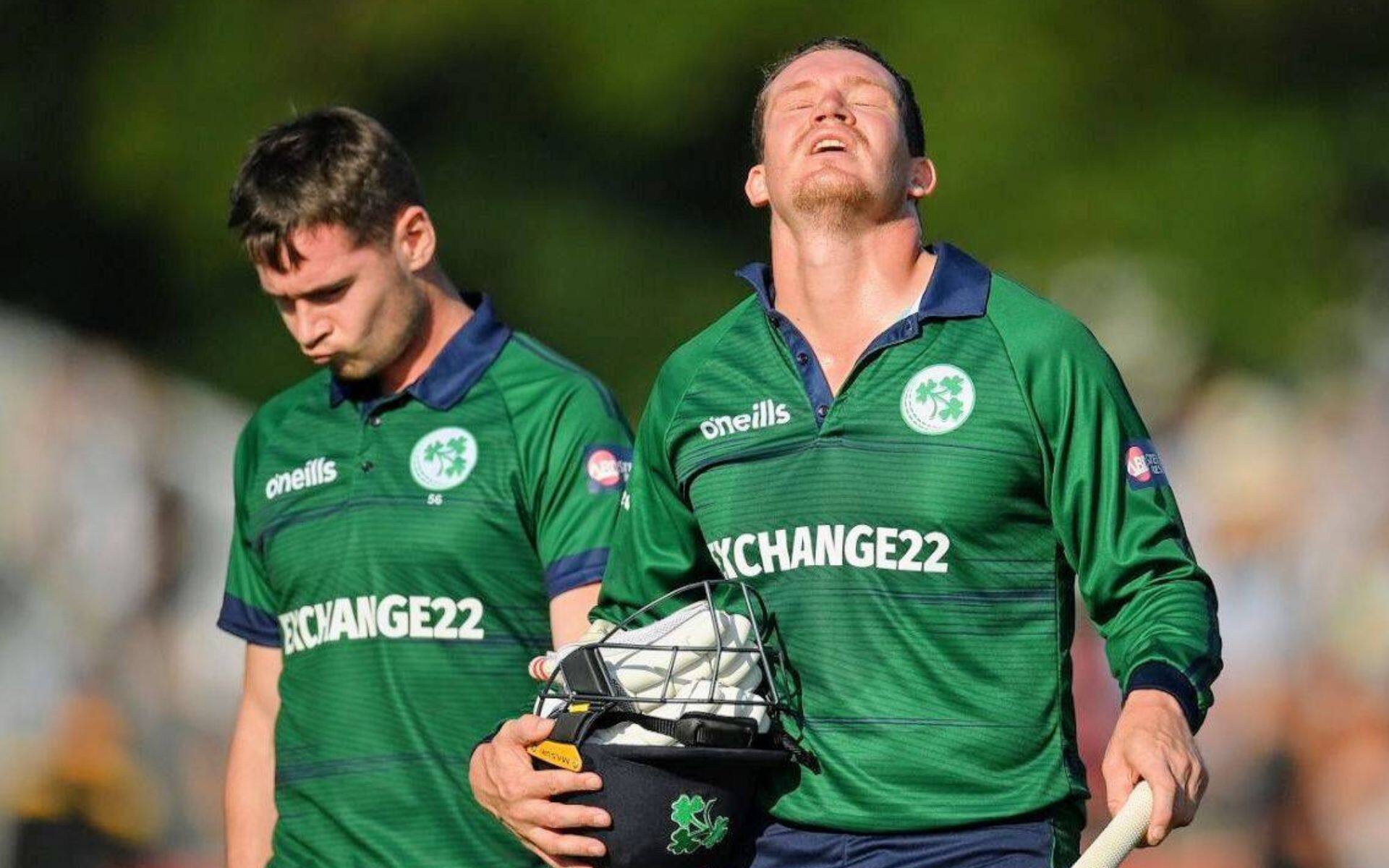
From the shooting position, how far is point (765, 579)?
313 cm

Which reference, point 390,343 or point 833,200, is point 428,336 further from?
point 833,200

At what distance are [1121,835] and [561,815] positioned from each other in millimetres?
889

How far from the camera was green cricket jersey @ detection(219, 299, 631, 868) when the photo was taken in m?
3.90

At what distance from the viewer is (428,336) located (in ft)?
13.8

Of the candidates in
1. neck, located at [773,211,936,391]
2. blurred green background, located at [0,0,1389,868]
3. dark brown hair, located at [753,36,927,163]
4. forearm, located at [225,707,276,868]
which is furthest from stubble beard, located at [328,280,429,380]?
blurred green background, located at [0,0,1389,868]

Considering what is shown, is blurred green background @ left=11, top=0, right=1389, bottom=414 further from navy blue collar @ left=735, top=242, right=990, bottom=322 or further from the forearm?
navy blue collar @ left=735, top=242, right=990, bottom=322

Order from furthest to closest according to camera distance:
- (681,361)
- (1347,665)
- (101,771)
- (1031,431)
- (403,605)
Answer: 1. (101,771)
2. (1347,665)
3. (403,605)
4. (681,361)
5. (1031,431)

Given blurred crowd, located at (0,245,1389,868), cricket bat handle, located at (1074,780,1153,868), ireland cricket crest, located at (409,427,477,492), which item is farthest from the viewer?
blurred crowd, located at (0,245,1389,868)

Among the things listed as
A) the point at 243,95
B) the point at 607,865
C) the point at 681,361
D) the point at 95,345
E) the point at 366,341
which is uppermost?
the point at 243,95

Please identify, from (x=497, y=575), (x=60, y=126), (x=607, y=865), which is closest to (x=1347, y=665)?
(x=497, y=575)

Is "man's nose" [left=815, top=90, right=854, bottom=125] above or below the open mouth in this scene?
above

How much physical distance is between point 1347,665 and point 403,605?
141 inches

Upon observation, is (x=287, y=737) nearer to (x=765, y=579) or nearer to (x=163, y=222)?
(x=765, y=579)

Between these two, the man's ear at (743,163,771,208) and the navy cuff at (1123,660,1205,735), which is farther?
the man's ear at (743,163,771,208)
